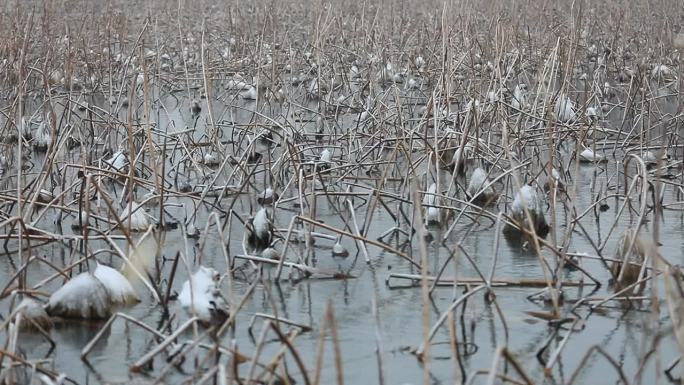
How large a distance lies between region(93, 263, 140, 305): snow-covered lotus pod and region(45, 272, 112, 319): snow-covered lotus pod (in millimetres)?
80

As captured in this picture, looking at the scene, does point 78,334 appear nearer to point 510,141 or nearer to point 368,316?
point 368,316

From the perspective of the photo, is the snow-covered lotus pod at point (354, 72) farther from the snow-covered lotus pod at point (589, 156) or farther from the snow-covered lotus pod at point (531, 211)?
the snow-covered lotus pod at point (531, 211)

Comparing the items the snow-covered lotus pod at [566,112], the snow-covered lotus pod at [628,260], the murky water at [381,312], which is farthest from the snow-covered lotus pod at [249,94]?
the snow-covered lotus pod at [628,260]

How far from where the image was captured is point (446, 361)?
3.05 metres

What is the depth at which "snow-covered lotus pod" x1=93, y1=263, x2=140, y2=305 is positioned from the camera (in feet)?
11.5

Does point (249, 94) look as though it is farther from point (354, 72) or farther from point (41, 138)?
point (41, 138)

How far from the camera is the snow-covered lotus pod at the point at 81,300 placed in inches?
133

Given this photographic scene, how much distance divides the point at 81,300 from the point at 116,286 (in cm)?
16

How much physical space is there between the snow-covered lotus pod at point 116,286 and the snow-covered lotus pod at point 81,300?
0.08m

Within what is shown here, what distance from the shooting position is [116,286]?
11.5ft

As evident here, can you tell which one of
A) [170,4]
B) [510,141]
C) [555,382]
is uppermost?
[170,4]

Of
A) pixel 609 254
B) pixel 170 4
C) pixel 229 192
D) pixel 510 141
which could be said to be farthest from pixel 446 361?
pixel 170 4

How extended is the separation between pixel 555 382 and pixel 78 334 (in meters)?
1.38

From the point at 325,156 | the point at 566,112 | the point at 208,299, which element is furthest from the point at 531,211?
the point at 566,112
